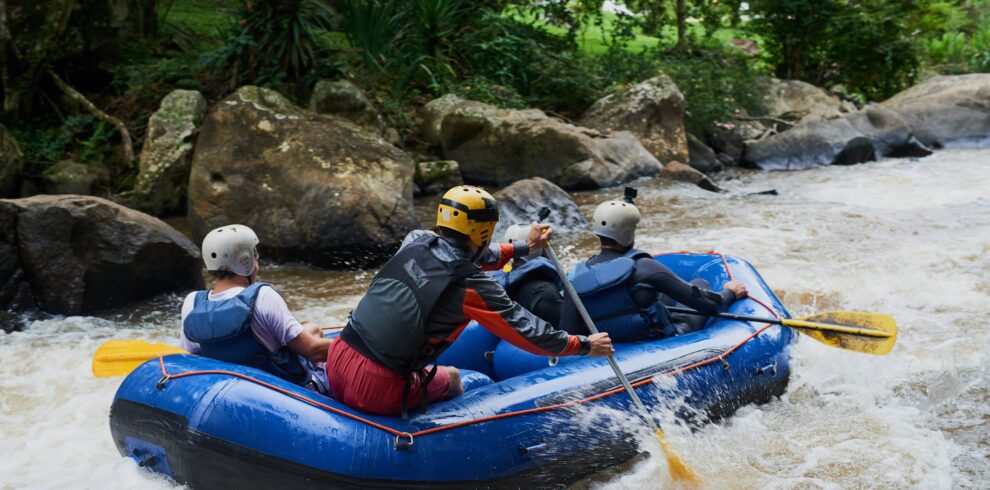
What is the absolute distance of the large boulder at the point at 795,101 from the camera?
14469mm

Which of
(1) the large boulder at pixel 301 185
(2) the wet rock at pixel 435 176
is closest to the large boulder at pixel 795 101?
(2) the wet rock at pixel 435 176

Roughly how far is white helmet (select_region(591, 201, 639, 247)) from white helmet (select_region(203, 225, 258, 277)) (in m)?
1.61

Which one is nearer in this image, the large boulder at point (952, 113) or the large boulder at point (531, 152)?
the large boulder at point (531, 152)

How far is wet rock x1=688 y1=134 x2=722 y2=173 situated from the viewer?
481 inches

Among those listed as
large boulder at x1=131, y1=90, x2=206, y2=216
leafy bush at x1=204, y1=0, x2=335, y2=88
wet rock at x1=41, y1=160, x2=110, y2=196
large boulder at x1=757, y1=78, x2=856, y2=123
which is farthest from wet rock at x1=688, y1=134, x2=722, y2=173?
wet rock at x1=41, y1=160, x2=110, y2=196

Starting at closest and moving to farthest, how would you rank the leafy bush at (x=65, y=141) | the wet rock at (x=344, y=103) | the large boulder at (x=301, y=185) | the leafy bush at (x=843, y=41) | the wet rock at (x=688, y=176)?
1. the large boulder at (x=301, y=185)
2. the leafy bush at (x=65, y=141)
3. the wet rock at (x=344, y=103)
4. the wet rock at (x=688, y=176)
5. the leafy bush at (x=843, y=41)

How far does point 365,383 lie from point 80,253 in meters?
3.60

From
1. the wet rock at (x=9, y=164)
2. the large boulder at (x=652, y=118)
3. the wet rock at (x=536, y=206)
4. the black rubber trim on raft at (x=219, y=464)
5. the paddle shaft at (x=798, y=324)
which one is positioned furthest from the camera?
the large boulder at (x=652, y=118)

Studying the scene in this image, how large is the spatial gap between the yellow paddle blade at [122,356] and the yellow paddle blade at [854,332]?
293 centimetres

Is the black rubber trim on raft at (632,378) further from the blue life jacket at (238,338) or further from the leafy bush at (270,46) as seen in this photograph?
the leafy bush at (270,46)

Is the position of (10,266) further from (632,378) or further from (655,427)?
(655,427)

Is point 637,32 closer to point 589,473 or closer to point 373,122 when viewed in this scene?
point 373,122

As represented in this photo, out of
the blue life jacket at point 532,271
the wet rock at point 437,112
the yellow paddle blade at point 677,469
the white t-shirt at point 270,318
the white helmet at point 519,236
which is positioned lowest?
the yellow paddle blade at point 677,469

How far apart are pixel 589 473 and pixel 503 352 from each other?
75cm
